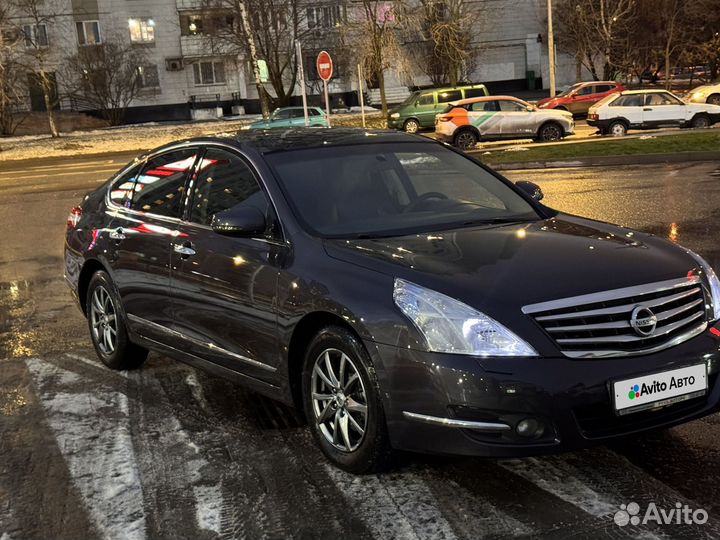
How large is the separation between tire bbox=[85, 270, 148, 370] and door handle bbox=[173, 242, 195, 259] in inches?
35.4

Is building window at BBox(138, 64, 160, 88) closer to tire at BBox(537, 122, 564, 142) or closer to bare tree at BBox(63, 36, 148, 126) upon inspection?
bare tree at BBox(63, 36, 148, 126)

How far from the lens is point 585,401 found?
3.42m

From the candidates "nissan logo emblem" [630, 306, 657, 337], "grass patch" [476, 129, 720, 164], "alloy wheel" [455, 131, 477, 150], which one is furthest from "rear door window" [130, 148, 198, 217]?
"alloy wheel" [455, 131, 477, 150]

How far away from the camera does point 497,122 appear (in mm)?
26078

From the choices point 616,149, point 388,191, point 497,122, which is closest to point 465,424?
point 388,191

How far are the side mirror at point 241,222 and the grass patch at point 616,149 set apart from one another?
15.5 meters

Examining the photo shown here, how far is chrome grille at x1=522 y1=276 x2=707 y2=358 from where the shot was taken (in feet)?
11.4

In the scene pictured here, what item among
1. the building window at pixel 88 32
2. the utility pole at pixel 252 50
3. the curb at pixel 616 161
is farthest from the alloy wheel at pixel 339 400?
the building window at pixel 88 32

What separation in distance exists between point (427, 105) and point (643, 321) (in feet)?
102

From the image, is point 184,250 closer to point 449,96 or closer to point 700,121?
point 700,121

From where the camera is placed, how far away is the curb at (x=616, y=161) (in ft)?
58.0

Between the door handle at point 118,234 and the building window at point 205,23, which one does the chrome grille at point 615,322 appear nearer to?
the door handle at point 118,234

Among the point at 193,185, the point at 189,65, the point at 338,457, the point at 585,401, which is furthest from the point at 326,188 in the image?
the point at 189,65

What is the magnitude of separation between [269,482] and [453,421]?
977 mm
